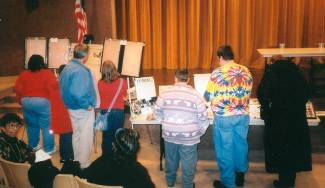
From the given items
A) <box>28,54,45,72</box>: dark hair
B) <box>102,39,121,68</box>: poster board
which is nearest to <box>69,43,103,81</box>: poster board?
<box>102,39,121,68</box>: poster board

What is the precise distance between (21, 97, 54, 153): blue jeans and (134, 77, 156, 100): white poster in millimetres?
1156

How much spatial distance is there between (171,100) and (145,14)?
6821 mm

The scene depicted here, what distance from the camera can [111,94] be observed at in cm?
534

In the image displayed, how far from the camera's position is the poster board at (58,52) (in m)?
8.15

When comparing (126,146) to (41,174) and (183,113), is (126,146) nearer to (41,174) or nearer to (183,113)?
(41,174)

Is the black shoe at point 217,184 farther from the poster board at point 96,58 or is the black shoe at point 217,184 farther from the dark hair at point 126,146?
the poster board at point 96,58

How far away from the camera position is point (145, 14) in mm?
11047

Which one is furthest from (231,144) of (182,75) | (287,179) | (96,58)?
(96,58)

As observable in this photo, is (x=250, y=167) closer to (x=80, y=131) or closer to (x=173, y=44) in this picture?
(x=80, y=131)

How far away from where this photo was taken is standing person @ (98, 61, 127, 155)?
5238 mm

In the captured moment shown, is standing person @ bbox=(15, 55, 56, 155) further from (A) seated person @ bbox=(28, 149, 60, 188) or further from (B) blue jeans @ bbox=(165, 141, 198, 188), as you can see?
(A) seated person @ bbox=(28, 149, 60, 188)

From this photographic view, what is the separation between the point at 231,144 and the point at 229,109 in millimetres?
411

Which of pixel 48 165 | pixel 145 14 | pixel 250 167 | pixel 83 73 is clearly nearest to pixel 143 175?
pixel 48 165

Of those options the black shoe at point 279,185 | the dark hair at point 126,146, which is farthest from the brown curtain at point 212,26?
the dark hair at point 126,146
